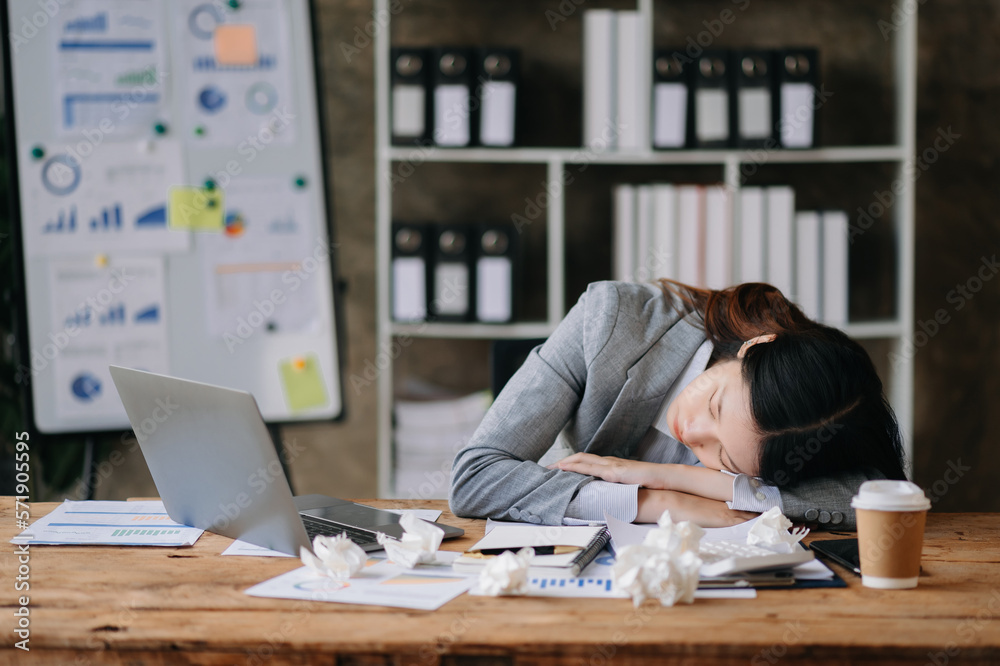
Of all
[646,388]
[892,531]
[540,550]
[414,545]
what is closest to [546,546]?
[540,550]

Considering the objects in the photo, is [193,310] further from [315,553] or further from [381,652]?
[381,652]

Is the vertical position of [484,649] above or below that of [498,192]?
below

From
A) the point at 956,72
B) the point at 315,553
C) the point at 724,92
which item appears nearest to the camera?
the point at 315,553

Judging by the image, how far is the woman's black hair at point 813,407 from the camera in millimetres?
1153

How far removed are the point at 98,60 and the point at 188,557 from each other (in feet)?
5.33

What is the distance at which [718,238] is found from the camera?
2.31m

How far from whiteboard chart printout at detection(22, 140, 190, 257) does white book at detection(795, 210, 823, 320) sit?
1.63 metres

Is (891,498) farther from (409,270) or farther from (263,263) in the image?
(263,263)

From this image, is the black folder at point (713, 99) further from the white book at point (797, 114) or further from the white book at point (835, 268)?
the white book at point (835, 268)

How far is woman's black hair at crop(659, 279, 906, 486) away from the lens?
1.15 meters

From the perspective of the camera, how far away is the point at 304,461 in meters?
2.77

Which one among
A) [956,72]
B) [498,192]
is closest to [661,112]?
[498,192]

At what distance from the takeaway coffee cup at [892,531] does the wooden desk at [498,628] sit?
0.8 inches

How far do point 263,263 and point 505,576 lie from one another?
62.2 inches
